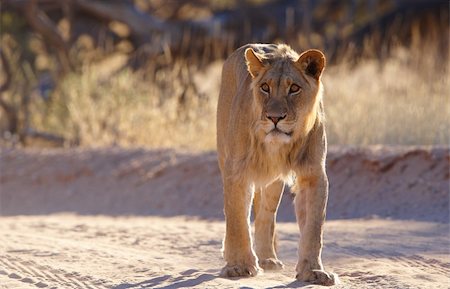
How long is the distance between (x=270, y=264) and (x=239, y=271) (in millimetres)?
539

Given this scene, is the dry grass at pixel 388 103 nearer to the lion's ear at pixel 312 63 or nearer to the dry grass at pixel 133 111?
the dry grass at pixel 133 111

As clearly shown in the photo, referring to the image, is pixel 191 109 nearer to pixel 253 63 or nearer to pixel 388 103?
pixel 388 103

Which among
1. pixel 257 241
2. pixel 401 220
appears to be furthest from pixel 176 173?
pixel 257 241

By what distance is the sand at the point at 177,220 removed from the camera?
20.6 ft

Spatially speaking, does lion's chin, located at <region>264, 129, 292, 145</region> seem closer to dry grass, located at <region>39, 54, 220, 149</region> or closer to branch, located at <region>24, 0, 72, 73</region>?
dry grass, located at <region>39, 54, 220, 149</region>

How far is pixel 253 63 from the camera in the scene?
6109 millimetres

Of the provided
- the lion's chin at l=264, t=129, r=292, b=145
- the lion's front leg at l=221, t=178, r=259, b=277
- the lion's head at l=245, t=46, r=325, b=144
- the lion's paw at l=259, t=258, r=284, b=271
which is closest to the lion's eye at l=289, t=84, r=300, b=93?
the lion's head at l=245, t=46, r=325, b=144

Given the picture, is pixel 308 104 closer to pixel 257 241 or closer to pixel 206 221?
pixel 257 241

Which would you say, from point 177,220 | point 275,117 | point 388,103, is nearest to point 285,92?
point 275,117

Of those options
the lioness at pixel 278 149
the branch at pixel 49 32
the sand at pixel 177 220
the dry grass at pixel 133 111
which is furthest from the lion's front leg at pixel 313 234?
the branch at pixel 49 32

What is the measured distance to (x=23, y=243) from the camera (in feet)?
24.6

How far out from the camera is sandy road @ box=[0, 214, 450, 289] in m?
6.05

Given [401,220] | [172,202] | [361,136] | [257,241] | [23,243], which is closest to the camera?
[257,241]

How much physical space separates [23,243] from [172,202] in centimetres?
341
